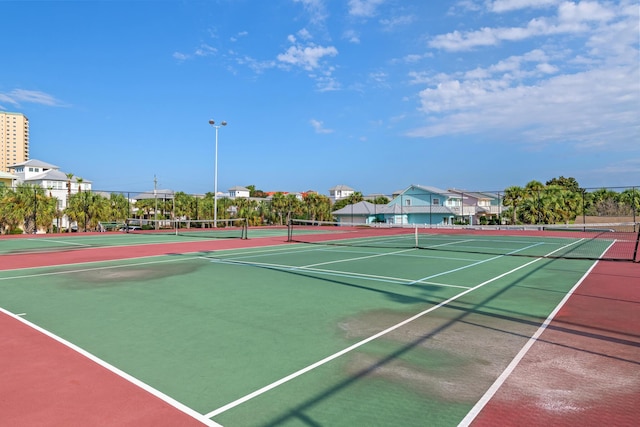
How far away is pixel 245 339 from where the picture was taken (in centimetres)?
585

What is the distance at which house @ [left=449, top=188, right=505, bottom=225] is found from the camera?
147 feet

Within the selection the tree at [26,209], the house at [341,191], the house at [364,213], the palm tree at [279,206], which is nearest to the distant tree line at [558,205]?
the house at [364,213]

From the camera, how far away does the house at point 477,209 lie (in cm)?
4472

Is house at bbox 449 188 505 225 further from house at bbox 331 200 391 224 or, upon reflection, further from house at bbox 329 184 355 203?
house at bbox 329 184 355 203

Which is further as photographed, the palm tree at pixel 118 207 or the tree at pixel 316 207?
the tree at pixel 316 207

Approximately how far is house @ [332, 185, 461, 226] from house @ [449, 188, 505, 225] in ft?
6.01

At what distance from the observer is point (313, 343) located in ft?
18.6

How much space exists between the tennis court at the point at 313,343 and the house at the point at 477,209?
28972mm

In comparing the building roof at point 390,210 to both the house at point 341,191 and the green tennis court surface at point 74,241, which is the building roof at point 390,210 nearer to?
the green tennis court surface at point 74,241

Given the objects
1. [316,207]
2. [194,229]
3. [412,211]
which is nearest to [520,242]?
[194,229]

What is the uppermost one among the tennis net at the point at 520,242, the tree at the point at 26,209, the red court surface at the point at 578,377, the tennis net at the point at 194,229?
the tree at the point at 26,209

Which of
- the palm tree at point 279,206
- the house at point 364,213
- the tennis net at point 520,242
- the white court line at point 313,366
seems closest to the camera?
the white court line at point 313,366

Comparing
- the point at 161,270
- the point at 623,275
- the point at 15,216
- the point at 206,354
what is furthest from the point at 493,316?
the point at 15,216

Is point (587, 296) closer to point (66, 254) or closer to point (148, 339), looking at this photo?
point (148, 339)
